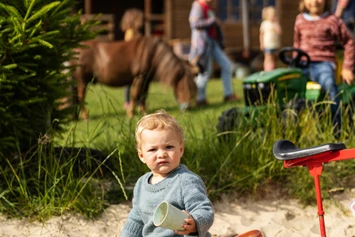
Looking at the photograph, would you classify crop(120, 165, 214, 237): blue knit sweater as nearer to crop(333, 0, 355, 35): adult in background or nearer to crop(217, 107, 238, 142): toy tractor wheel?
crop(217, 107, 238, 142): toy tractor wheel

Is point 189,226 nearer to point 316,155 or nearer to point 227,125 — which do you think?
point 316,155

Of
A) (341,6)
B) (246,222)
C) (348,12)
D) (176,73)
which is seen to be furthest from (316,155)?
(176,73)

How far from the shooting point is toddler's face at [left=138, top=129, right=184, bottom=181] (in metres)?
3.32

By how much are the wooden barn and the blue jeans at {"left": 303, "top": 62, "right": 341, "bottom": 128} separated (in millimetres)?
13727

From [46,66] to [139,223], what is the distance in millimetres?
1788

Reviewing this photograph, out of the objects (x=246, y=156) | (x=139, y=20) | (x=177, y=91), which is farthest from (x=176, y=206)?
(x=139, y=20)

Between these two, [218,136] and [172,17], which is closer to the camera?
[218,136]

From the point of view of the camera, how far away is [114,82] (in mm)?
10977

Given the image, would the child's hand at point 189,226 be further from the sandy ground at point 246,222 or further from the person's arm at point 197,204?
the sandy ground at point 246,222

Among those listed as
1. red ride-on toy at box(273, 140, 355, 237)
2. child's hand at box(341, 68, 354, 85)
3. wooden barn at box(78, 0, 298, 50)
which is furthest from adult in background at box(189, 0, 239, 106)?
wooden barn at box(78, 0, 298, 50)

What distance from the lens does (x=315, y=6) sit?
6578 mm

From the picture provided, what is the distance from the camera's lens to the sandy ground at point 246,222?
455 cm

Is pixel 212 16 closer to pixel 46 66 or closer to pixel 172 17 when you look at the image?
pixel 46 66

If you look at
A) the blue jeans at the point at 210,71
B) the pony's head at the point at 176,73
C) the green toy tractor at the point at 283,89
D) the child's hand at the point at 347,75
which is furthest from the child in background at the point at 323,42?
the blue jeans at the point at 210,71
